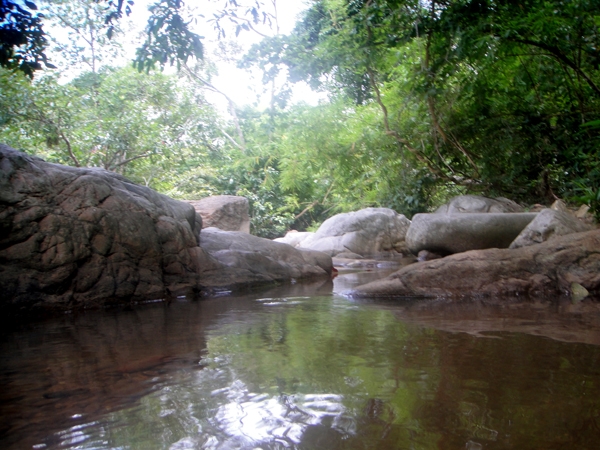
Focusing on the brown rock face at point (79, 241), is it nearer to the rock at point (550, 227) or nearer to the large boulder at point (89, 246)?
the large boulder at point (89, 246)

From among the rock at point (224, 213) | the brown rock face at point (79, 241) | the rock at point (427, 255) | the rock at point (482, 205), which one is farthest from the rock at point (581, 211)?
the rock at point (224, 213)

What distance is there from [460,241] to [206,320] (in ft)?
20.0

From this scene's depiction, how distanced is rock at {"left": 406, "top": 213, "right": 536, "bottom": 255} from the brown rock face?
15.9 ft

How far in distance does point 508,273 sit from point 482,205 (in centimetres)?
592

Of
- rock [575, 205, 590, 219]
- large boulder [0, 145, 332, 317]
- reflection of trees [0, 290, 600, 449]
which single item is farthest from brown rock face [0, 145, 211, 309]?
rock [575, 205, 590, 219]

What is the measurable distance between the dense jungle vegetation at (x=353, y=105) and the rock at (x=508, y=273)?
76 centimetres

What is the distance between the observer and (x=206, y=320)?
3.63 m

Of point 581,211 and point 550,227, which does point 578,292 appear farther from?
point 581,211

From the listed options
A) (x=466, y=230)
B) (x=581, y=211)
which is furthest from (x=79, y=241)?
(x=581, y=211)

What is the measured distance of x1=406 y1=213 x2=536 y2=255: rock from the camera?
8148mm

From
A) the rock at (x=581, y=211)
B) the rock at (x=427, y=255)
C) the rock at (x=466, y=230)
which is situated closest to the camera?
the rock at (x=581, y=211)

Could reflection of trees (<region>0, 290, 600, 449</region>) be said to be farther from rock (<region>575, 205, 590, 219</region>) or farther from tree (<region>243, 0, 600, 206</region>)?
rock (<region>575, 205, 590, 219</region>)

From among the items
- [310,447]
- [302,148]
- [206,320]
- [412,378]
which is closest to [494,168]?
[302,148]

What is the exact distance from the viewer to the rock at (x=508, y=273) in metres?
4.31
